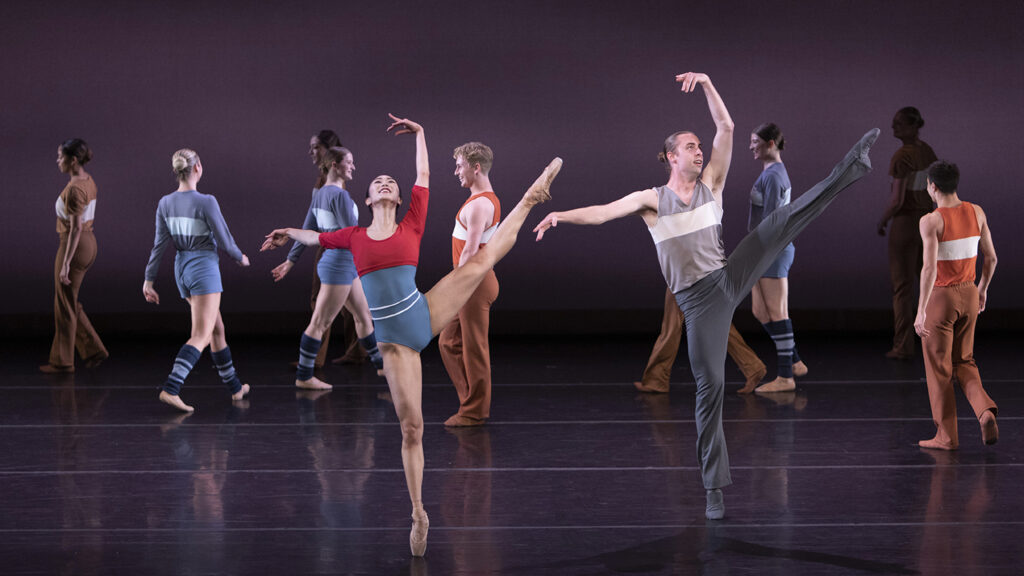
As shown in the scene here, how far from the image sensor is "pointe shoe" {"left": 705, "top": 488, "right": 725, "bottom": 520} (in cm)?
390

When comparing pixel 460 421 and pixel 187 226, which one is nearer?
pixel 460 421

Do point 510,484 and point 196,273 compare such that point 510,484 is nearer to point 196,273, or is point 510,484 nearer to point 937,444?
point 937,444

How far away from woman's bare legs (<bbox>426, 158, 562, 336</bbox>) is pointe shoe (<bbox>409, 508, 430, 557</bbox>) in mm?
649

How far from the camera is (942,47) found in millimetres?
10117

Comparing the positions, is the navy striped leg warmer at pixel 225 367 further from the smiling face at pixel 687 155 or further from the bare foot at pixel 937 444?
the bare foot at pixel 937 444


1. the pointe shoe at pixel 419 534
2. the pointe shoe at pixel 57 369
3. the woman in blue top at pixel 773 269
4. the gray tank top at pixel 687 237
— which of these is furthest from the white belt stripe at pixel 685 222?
the pointe shoe at pixel 57 369

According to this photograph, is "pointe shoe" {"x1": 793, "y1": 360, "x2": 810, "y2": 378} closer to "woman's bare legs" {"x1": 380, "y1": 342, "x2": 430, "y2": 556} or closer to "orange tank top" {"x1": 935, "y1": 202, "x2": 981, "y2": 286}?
"orange tank top" {"x1": 935, "y1": 202, "x2": 981, "y2": 286}

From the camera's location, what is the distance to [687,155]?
4031 millimetres

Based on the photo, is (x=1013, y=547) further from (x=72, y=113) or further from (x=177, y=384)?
(x=72, y=113)

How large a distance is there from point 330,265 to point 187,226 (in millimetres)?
931

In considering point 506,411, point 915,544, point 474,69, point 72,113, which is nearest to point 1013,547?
point 915,544

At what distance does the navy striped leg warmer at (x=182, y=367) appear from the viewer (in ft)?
19.9

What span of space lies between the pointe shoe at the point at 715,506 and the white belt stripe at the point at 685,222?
98 cm

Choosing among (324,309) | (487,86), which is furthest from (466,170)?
(487,86)
